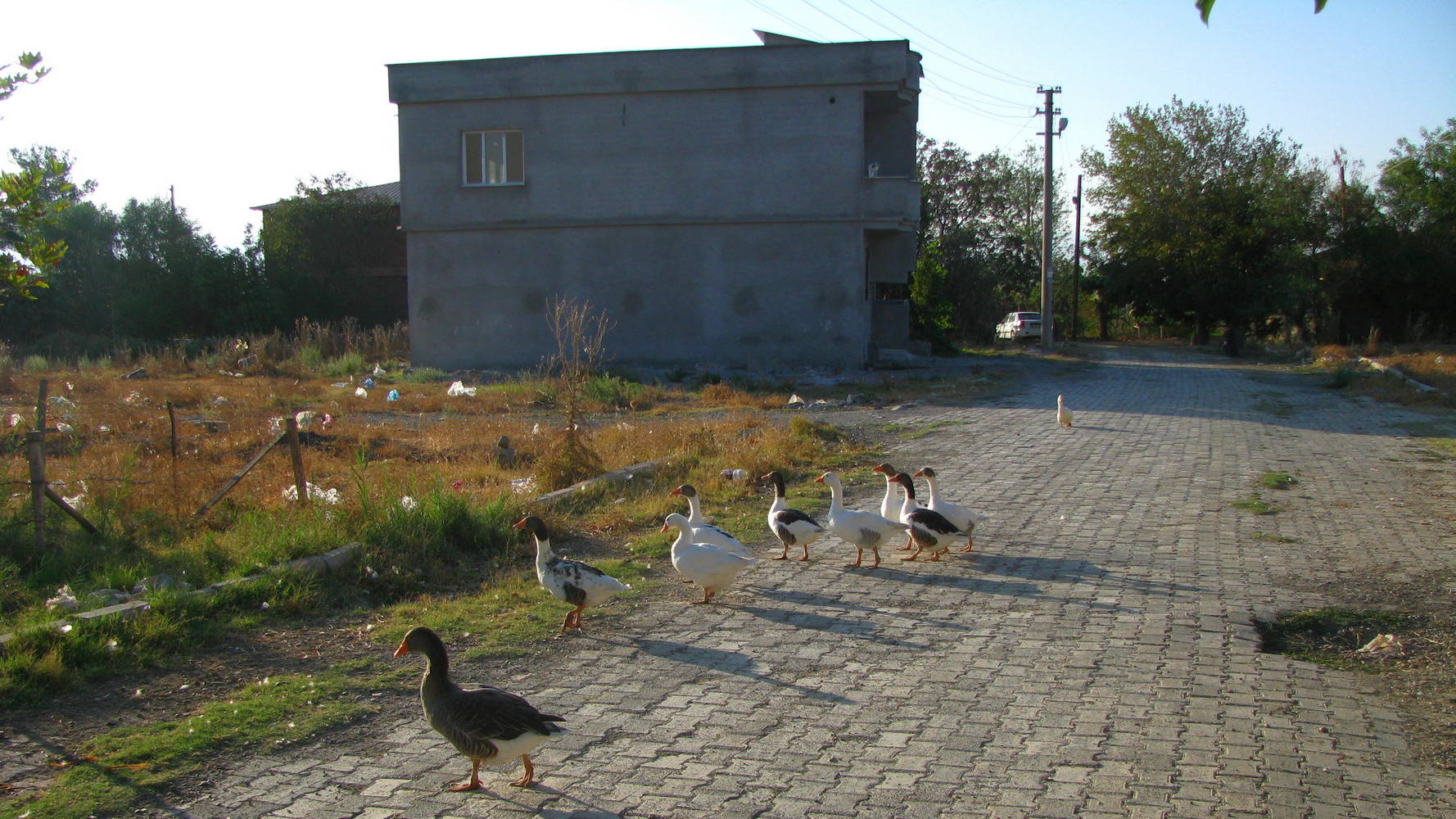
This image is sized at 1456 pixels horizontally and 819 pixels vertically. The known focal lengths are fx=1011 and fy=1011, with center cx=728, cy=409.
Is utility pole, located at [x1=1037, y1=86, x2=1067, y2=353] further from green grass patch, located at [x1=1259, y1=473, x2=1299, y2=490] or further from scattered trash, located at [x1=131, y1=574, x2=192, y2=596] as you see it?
scattered trash, located at [x1=131, y1=574, x2=192, y2=596]

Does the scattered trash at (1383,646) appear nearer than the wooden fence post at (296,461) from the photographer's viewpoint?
Yes

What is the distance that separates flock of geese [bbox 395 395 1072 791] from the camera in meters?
4.19

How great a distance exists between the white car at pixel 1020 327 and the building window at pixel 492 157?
97.4 feet

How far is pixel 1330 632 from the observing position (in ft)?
20.5

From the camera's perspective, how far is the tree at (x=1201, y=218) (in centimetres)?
3824

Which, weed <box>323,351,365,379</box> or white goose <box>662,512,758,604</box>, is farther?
weed <box>323,351,365,379</box>

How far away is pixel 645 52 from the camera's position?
→ 26.0 meters

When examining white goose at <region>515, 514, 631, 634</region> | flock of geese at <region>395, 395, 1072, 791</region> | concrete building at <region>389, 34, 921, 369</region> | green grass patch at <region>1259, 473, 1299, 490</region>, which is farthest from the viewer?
concrete building at <region>389, 34, 921, 369</region>

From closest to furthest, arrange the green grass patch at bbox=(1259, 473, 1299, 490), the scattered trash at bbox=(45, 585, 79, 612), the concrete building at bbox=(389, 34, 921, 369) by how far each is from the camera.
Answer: the scattered trash at bbox=(45, 585, 79, 612) < the green grass patch at bbox=(1259, 473, 1299, 490) < the concrete building at bbox=(389, 34, 921, 369)

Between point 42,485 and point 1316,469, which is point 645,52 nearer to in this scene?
point 1316,469

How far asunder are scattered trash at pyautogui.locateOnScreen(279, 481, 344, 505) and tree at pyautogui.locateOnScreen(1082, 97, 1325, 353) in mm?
35086

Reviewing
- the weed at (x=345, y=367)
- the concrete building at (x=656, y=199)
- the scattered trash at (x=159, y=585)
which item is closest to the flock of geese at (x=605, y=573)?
the scattered trash at (x=159, y=585)

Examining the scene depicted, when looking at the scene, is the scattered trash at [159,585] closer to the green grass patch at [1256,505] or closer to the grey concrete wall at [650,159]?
the green grass patch at [1256,505]

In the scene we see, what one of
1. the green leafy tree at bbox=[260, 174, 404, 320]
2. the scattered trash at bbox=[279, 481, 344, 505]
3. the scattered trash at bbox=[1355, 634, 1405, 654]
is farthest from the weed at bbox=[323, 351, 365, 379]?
the scattered trash at bbox=[1355, 634, 1405, 654]
